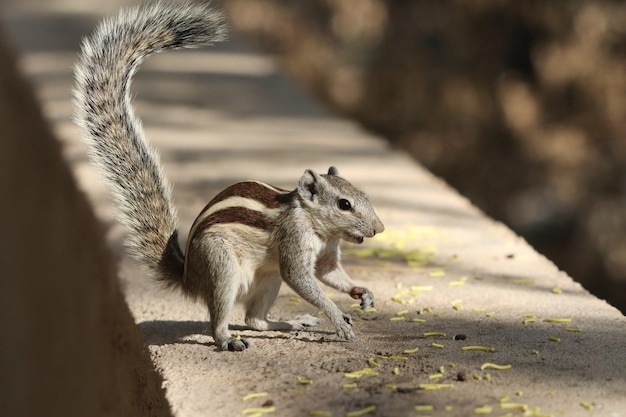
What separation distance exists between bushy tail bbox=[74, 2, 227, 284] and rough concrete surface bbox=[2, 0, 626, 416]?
328 millimetres

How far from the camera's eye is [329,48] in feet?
40.2

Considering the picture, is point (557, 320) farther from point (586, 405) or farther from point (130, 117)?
point (130, 117)

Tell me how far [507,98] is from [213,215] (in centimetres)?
817

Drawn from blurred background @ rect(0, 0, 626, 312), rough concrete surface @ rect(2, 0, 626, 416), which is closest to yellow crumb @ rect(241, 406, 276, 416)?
rough concrete surface @ rect(2, 0, 626, 416)

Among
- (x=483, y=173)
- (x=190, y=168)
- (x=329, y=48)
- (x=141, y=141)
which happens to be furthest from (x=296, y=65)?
(x=141, y=141)

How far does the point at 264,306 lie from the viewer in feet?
12.1

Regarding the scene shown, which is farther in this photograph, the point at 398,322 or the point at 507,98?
the point at 507,98

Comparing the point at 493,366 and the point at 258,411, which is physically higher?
the point at 493,366

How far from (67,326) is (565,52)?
Result: 6599 mm

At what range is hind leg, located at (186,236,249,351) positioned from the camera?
339 centimetres

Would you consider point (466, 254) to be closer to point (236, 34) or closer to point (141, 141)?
point (141, 141)

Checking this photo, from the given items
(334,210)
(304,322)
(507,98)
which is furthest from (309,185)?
(507,98)

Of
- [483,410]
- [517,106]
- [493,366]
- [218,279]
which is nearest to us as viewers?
[483,410]

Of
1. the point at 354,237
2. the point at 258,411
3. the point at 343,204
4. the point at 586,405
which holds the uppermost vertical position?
the point at 343,204
